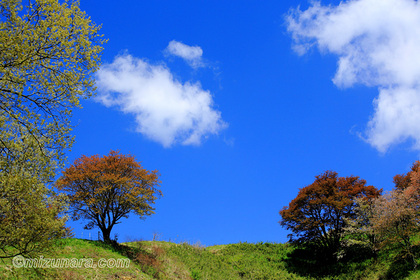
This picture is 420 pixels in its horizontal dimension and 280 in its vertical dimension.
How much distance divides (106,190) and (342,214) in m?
25.9

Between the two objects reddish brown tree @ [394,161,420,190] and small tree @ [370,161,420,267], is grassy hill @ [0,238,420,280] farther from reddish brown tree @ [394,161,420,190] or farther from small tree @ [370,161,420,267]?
reddish brown tree @ [394,161,420,190]

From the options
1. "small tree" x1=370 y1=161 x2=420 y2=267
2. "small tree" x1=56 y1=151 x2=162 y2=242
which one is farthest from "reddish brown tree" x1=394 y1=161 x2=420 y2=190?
"small tree" x1=56 y1=151 x2=162 y2=242

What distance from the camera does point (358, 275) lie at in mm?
26359

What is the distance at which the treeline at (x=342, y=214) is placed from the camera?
90.9 feet

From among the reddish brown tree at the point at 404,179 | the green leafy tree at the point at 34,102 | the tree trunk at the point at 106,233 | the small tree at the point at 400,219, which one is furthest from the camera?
the reddish brown tree at the point at 404,179

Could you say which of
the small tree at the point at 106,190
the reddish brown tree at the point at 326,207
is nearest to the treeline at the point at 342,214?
the reddish brown tree at the point at 326,207

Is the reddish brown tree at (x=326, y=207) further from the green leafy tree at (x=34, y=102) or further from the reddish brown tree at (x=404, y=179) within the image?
the green leafy tree at (x=34, y=102)

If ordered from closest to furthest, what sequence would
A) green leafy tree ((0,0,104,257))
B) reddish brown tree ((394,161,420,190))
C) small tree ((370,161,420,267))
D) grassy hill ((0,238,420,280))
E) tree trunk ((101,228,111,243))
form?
green leafy tree ((0,0,104,257))
grassy hill ((0,238,420,280))
small tree ((370,161,420,267))
tree trunk ((101,228,111,243))
reddish brown tree ((394,161,420,190))

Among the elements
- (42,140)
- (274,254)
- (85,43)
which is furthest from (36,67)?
(274,254)

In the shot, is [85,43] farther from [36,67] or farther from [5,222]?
[5,222]

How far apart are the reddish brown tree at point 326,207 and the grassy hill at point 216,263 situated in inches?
111

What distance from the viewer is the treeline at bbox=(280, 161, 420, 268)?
2772 cm

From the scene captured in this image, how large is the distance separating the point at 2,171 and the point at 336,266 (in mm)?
31411

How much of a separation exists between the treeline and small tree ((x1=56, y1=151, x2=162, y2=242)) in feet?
59.1
